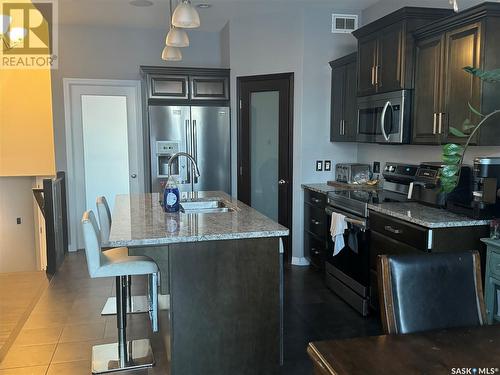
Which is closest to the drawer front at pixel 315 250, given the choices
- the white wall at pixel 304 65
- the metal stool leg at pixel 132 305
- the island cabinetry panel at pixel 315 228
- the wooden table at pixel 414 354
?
the island cabinetry panel at pixel 315 228

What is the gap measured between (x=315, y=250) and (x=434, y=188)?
1.72 meters

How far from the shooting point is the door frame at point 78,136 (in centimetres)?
561

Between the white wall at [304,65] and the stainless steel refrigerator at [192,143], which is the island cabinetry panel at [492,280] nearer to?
the white wall at [304,65]

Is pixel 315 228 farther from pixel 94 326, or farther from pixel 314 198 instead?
pixel 94 326

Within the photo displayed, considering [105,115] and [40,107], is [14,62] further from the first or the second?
[105,115]

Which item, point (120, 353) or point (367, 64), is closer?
point (120, 353)

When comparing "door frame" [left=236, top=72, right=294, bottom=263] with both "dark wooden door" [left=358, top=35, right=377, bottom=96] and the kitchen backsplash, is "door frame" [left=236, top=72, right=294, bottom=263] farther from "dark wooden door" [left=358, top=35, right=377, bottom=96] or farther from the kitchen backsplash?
"dark wooden door" [left=358, top=35, right=377, bottom=96]

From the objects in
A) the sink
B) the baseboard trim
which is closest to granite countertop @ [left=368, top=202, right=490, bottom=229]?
the sink

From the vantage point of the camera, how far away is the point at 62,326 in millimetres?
3436

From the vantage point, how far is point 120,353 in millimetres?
2842

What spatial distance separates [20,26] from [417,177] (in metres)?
4.89

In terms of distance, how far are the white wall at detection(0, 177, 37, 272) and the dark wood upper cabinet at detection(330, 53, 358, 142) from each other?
4.81 metres

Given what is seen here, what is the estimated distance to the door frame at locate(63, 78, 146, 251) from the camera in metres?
5.61

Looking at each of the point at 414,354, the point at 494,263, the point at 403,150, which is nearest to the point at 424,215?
the point at 494,263
